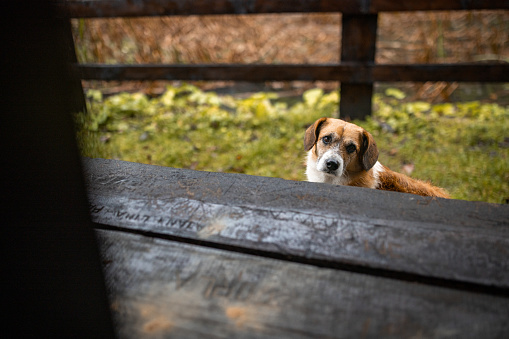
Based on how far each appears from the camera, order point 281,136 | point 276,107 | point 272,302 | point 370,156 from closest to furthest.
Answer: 1. point 272,302
2. point 370,156
3. point 281,136
4. point 276,107

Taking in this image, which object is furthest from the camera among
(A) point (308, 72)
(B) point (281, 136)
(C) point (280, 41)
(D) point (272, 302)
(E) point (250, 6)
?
(C) point (280, 41)

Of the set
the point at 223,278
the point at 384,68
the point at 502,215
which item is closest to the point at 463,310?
the point at 502,215

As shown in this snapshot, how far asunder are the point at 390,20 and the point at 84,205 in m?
9.31

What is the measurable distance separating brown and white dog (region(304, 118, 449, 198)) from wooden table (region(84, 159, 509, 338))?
877 mm

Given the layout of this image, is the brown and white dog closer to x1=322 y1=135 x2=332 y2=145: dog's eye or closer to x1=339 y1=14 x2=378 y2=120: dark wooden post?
x1=322 y1=135 x2=332 y2=145: dog's eye

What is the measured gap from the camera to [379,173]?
7.49 feet

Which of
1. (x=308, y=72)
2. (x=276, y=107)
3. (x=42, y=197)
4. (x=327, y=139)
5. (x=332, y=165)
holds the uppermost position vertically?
(x=42, y=197)

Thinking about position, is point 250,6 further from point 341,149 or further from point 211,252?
point 211,252

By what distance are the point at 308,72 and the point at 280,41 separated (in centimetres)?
387

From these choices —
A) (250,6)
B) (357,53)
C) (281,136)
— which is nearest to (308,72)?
(357,53)

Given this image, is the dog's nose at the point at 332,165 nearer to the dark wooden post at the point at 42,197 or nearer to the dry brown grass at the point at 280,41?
the dark wooden post at the point at 42,197

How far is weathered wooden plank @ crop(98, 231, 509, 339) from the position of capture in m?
0.75

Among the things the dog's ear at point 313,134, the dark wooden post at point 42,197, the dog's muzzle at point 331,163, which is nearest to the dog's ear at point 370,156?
the dog's muzzle at point 331,163

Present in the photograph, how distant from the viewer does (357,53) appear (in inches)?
152
